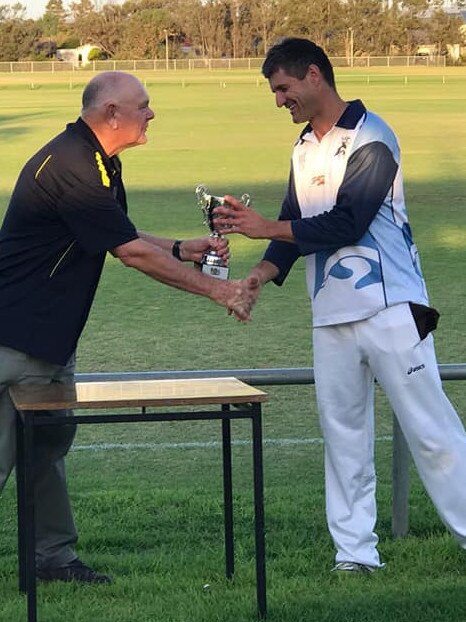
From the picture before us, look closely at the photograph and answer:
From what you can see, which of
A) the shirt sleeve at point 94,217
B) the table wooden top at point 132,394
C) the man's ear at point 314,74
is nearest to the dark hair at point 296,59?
the man's ear at point 314,74

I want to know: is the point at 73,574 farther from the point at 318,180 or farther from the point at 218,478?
the point at 218,478

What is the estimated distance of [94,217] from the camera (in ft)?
14.6

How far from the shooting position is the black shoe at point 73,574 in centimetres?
491

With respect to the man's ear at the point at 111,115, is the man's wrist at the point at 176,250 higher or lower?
lower

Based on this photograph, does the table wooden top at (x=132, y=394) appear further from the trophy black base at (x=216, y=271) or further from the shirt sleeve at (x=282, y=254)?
the shirt sleeve at (x=282, y=254)

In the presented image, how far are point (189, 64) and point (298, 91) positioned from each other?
322ft

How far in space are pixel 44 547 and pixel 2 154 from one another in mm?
26492

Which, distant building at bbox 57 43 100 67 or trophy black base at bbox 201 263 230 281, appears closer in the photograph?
trophy black base at bbox 201 263 230 281

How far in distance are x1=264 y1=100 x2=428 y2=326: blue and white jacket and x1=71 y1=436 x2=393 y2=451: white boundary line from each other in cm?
323

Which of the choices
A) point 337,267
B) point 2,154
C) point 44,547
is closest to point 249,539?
point 44,547

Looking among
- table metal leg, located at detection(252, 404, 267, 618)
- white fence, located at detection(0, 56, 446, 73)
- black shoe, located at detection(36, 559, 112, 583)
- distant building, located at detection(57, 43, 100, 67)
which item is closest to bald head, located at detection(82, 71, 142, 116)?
table metal leg, located at detection(252, 404, 267, 618)

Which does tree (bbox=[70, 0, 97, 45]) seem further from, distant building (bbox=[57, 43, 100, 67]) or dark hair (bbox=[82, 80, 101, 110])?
dark hair (bbox=[82, 80, 101, 110])

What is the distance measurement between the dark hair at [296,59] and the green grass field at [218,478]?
191 cm

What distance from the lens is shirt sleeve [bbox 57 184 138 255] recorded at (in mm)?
4438
